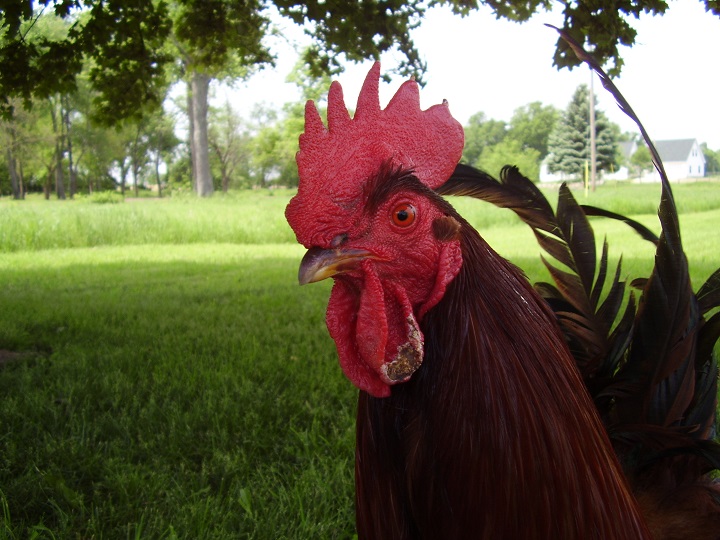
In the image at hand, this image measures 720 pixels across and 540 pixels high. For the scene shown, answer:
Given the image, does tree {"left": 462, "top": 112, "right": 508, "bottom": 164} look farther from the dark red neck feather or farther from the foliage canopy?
the dark red neck feather

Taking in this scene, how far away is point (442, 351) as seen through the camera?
45.6 inches

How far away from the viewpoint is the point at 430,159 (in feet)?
4.46

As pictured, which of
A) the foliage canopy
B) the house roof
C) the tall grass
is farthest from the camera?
the house roof

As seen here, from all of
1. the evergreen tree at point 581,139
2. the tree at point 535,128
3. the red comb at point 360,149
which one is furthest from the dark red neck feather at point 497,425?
the tree at point 535,128

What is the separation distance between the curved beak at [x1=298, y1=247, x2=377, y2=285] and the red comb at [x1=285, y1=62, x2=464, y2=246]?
4 centimetres

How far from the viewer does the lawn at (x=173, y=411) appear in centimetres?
219

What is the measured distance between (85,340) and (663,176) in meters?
4.23

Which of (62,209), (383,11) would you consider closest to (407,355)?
(383,11)

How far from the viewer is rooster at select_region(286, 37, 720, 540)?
44.9 inches

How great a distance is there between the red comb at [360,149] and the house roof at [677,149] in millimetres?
80476

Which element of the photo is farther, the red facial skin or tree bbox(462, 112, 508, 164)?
tree bbox(462, 112, 508, 164)

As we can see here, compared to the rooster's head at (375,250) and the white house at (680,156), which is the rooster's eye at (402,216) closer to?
the rooster's head at (375,250)

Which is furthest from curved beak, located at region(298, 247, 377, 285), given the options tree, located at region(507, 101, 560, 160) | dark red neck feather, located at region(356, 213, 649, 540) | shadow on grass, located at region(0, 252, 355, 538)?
tree, located at region(507, 101, 560, 160)

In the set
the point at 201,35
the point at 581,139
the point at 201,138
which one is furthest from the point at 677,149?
the point at 201,35
